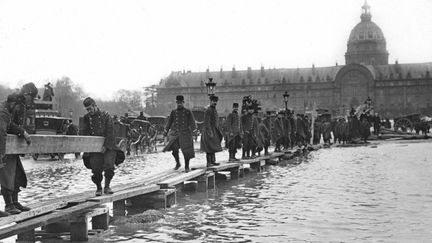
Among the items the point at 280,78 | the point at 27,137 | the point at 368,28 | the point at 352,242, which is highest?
the point at 368,28

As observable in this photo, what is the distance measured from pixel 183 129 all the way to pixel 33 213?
20.5ft

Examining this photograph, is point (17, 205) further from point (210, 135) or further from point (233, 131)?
point (233, 131)

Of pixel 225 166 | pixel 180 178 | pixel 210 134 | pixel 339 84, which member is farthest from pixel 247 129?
pixel 339 84

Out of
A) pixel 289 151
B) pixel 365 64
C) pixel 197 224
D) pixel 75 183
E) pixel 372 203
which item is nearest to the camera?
pixel 197 224

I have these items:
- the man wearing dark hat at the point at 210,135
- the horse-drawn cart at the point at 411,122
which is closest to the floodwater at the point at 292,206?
the man wearing dark hat at the point at 210,135

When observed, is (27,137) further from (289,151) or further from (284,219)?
(289,151)

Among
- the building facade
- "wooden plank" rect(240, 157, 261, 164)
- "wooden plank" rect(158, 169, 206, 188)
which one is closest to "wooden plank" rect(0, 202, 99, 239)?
"wooden plank" rect(158, 169, 206, 188)

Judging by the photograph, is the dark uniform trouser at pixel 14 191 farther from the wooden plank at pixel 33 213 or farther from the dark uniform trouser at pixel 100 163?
the dark uniform trouser at pixel 100 163

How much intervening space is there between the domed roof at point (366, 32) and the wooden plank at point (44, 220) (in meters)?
130

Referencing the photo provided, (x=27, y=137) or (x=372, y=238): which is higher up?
(x=27, y=137)

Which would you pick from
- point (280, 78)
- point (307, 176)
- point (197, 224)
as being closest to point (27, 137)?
point (197, 224)

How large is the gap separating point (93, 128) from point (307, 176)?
8.07 meters

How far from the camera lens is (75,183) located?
573 inches

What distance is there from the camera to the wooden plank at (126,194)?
355 inches
